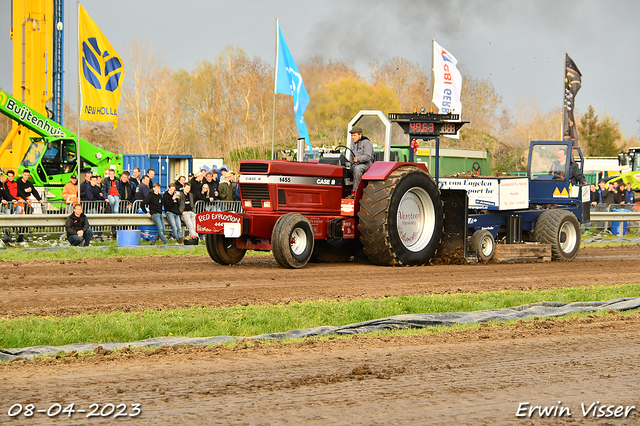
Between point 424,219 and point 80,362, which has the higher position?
point 424,219

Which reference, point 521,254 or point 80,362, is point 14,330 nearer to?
point 80,362

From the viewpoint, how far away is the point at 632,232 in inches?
965

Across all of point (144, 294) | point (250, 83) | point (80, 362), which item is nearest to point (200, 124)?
point (250, 83)

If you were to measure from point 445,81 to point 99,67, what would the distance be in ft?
36.4

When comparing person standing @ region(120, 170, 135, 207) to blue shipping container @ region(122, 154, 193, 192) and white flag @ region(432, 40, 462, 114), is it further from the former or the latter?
blue shipping container @ region(122, 154, 193, 192)

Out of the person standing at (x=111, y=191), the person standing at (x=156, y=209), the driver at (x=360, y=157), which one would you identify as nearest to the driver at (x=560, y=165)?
the driver at (x=360, y=157)

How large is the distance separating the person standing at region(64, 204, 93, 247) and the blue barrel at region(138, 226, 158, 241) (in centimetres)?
179

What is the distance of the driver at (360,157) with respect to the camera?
12445 millimetres

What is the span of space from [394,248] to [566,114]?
64.2ft

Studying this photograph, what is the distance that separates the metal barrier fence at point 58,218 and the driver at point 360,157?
6.25 metres

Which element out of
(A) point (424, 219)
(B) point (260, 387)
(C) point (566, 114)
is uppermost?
(C) point (566, 114)

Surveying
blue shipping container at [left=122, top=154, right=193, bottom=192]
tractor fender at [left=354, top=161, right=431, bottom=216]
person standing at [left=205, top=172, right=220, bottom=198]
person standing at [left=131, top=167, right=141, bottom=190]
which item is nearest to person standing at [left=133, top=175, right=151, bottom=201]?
person standing at [left=131, top=167, right=141, bottom=190]

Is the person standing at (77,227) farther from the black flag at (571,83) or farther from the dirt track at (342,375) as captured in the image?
the black flag at (571,83)

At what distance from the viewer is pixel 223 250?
1219cm
